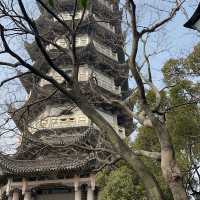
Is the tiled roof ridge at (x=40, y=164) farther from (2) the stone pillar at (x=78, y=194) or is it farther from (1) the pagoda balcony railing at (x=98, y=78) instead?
(1) the pagoda balcony railing at (x=98, y=78)

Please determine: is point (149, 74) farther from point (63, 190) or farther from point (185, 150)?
point (63, 190)

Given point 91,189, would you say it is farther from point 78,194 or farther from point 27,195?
point 27,195

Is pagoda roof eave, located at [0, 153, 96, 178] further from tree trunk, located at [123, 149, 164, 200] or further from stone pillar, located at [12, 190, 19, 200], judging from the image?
tree trunk, located at [123, 149, 164, 200]

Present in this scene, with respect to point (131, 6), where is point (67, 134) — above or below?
above

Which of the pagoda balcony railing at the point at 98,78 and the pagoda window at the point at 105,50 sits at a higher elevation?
the pagoda window at the point at 105,50

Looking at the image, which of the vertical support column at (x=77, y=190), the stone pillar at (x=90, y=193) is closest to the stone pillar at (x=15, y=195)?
the vertical support column at (x=77, y=190)

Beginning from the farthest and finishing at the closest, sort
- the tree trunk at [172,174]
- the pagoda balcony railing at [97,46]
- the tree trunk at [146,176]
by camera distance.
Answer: the pagoda balcony railing at [97,46] → the tree trunk at [172,174] → the tree trunk at [146,176]

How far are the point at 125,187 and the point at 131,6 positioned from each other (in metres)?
7.87

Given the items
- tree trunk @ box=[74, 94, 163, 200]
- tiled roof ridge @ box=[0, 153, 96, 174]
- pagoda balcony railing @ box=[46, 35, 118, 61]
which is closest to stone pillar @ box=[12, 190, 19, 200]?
tiled roof ridge @ box=[0, 153, 96, 174]

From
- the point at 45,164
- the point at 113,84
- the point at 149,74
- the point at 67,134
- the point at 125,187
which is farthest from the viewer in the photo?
the point at 113,84

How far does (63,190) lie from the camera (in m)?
20.3

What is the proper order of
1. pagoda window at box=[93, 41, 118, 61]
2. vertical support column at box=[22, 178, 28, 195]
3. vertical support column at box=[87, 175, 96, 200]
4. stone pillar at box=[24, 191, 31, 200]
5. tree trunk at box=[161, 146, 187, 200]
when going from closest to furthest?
tree trunk at box=[161, 146, 187, 200], vertical support column at box=[87, 175, 96, 200], vertical support column at box=[22, 178, 28, 195], stone pillar at box=[24, 191, 31, 200], pagoda window at box=[93, 41, 118, 61]

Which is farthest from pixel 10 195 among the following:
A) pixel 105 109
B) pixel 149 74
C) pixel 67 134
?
pixel 149 74

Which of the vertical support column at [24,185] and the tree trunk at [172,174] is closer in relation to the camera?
the tree trunk at [172,174]
